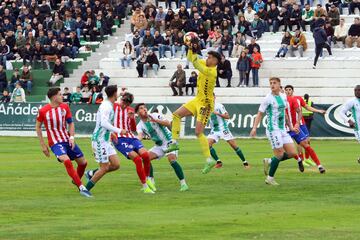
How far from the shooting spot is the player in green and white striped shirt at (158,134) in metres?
24.3

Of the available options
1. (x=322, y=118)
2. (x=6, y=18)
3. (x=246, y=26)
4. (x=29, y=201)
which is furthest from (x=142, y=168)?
(x=6, y=18)

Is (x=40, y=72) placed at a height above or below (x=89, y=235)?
below

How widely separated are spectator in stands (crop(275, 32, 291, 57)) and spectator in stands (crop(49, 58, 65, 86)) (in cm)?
1202

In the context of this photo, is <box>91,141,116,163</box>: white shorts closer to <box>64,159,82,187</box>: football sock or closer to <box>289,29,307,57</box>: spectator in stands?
<box>64,159,82,187</box>: football sock

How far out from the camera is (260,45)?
193 feet

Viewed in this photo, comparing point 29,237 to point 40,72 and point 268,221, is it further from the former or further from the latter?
point 40,72

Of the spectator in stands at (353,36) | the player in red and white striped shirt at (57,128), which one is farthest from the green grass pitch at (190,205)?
the spectator in stands at (353,36)

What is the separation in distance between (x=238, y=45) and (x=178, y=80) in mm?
4224

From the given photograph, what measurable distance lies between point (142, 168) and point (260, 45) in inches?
1413

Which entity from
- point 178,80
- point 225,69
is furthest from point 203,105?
point 178,80

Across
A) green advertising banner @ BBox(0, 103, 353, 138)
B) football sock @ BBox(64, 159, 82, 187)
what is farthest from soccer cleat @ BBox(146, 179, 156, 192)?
green advertising banner @ BBox(0, 103, 353, 138)

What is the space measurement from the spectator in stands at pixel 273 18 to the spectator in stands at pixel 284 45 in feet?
8.16

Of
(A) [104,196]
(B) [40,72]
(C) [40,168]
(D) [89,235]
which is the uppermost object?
(D) [89,235]

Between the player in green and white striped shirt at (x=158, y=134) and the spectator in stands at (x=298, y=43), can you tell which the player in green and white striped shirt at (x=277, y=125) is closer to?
the player in green and white striped shirt at (x=158, y=134)
